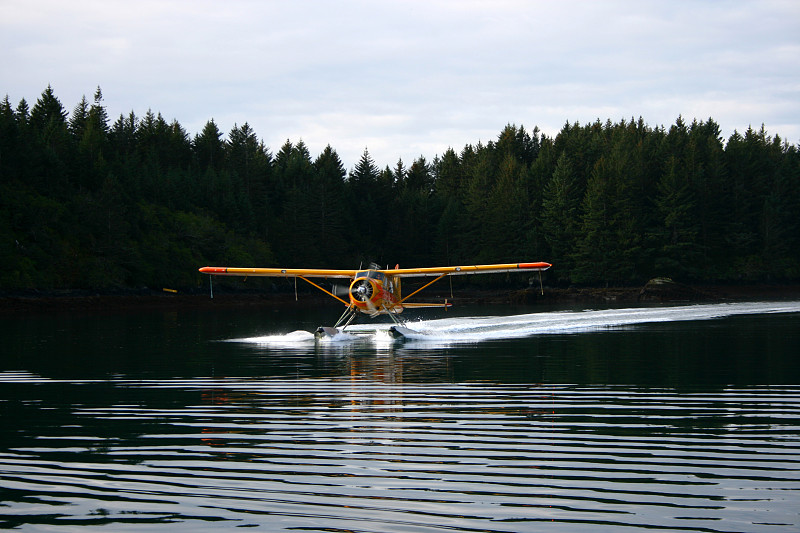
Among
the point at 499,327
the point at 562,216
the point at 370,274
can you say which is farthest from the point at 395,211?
the point at 370,274

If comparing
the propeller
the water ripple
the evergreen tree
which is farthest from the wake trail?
the evergreen tree

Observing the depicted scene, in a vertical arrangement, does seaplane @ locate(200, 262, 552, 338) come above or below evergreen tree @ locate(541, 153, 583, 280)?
below

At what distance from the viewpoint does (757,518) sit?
5305 millimetres

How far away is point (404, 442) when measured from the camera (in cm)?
798

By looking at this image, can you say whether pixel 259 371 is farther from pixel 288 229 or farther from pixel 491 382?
pixel 288 229

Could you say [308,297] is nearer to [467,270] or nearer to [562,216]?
[562,216]

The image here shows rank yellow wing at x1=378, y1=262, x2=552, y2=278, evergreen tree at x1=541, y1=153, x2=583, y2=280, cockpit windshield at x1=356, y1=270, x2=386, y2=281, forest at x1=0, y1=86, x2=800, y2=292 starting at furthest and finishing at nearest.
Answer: evergreen tree at x1=541, y1=153, x2=583, y2=280
forest at x1=0, y1=86, x2=800, y2=292
yellow wing at x1=378, y1=262, x2=552, y2=278
cockpit windshield at x1=356, y1=270, x2=386, y2=281

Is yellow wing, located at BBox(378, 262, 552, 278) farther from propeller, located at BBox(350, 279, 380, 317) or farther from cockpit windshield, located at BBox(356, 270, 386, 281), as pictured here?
propeller, located at BBox(350, 279, 380, 317)

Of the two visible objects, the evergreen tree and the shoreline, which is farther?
the evergreen tree

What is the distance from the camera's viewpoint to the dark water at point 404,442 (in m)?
5.57

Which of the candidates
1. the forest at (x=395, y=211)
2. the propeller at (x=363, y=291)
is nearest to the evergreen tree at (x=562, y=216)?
the forest at (x=395, y=211)

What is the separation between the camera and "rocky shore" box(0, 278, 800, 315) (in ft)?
149

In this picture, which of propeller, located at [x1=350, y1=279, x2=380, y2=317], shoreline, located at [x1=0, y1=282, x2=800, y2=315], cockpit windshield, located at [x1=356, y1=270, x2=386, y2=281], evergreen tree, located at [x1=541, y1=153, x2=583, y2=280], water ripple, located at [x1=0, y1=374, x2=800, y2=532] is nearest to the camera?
water ripple, located at [x1=0, y1=374, x2=800, y2=532]

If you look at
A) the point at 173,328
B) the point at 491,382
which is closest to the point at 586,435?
the point at 491,382
